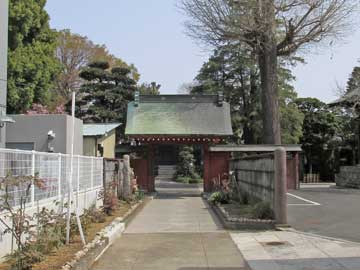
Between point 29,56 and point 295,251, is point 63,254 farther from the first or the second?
point 29,56

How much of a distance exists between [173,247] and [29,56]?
2058 centimetres

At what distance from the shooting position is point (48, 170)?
471 inches

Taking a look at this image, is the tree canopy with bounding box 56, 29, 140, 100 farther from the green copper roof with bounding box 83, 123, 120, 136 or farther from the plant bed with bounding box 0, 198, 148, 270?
the plant bed with bounding box 0, 198, 148, 270

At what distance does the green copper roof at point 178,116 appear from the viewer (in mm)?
31906

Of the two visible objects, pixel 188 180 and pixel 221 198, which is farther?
pixel 188 180

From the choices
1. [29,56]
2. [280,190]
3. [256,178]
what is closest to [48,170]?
[280,190]

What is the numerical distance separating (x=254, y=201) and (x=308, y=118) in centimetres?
3516

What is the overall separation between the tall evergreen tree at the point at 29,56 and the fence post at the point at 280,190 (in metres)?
17.7

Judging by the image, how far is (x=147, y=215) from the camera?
19000 millimetres

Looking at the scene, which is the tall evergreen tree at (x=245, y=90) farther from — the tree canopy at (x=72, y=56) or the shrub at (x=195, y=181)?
the tree canopy at (x=72, y=56)

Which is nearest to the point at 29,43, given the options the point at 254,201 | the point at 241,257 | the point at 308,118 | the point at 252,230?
the point at 254,201

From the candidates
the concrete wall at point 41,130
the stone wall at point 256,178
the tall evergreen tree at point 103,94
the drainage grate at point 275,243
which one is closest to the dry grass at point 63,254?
the drainage grate at point 275,243

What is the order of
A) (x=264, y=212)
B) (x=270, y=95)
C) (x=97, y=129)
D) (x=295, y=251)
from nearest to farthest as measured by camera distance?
(x=295, y=251) → (x=264, y=212) → (x=270, y=95) → (x=97, y=129)

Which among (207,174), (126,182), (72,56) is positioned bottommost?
(126,182)
